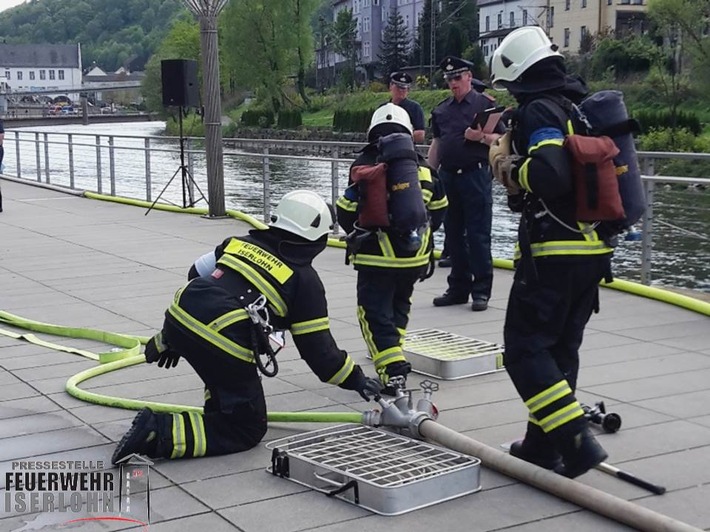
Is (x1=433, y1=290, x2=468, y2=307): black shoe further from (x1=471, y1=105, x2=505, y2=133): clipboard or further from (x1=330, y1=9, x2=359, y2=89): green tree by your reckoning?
(x1=330, y1=9, x2=359, y2=89): green tree

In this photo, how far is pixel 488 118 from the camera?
235 inches

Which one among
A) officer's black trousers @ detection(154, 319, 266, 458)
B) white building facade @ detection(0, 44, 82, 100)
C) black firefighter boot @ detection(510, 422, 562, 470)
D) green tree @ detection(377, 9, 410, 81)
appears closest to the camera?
black firefighter boot @ detection(510, 422, 562, 470)

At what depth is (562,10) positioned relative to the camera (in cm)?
7300

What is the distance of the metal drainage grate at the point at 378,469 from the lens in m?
4.04

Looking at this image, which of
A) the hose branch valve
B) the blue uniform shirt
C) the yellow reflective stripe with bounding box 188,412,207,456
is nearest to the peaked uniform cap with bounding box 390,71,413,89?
the blue uniform shirt

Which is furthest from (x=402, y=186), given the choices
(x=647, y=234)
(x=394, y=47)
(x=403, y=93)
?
(x=394, y=47)

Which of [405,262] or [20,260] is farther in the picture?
[20,260]

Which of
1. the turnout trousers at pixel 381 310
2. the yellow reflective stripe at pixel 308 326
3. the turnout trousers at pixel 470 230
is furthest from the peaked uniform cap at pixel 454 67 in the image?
the yellow reflective stripe at pixel 308 326

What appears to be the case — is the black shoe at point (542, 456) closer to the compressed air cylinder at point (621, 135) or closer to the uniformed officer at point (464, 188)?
the compressed air cylinder at point (621, 135)

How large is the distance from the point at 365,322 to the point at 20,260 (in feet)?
21.5

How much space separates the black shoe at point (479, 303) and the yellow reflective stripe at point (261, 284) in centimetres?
361

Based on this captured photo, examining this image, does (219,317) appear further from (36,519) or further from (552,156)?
(552,156)

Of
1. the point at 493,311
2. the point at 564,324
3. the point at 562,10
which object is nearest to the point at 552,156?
the point at 564,324

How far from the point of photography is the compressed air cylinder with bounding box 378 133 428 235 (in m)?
5.55
